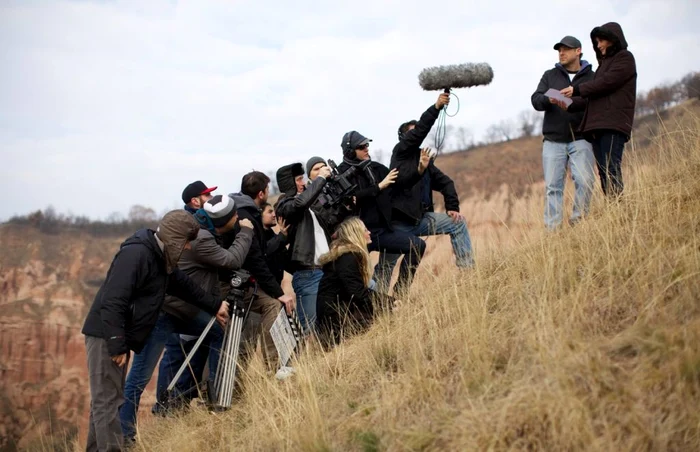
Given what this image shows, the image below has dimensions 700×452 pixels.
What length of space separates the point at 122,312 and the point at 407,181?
10.7 ft

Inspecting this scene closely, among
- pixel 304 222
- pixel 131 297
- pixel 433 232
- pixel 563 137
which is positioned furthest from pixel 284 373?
pixel 563 137

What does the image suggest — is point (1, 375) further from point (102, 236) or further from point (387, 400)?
point (387, 400)

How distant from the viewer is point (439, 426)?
12.8 ft

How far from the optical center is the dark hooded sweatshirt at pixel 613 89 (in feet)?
21.0

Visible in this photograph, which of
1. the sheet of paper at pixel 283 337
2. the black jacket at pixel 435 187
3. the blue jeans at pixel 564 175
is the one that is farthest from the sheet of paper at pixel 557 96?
the sheet of paper at pixel 283 337

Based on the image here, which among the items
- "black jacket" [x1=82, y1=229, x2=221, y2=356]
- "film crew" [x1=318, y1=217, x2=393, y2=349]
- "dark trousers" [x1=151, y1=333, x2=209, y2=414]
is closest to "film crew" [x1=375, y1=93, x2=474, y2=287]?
"film crew" [x1=318, y1=217, x2=393, y2=349]

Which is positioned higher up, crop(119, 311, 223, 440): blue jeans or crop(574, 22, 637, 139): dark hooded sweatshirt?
crop(574, 22, 637, 139): dark hooded sweatshirt

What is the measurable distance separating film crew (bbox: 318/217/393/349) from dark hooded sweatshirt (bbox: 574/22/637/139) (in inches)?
94.4

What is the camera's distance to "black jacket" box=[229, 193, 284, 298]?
21.8ft

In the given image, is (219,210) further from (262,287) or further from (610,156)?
(610,156)

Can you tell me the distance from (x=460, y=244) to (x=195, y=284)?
277cm

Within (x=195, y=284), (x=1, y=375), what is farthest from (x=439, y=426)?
(x=1, y=375)

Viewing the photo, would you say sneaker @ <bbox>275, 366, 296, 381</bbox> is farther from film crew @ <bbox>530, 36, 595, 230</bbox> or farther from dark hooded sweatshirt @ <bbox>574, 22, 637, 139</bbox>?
dark hooded sweatshirt @ <bbox>574, 22, 637, 139</bbox>

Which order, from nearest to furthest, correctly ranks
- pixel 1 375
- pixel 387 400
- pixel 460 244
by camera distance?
pixel 387 400 < pixel 460 244 < pixel 1 375
